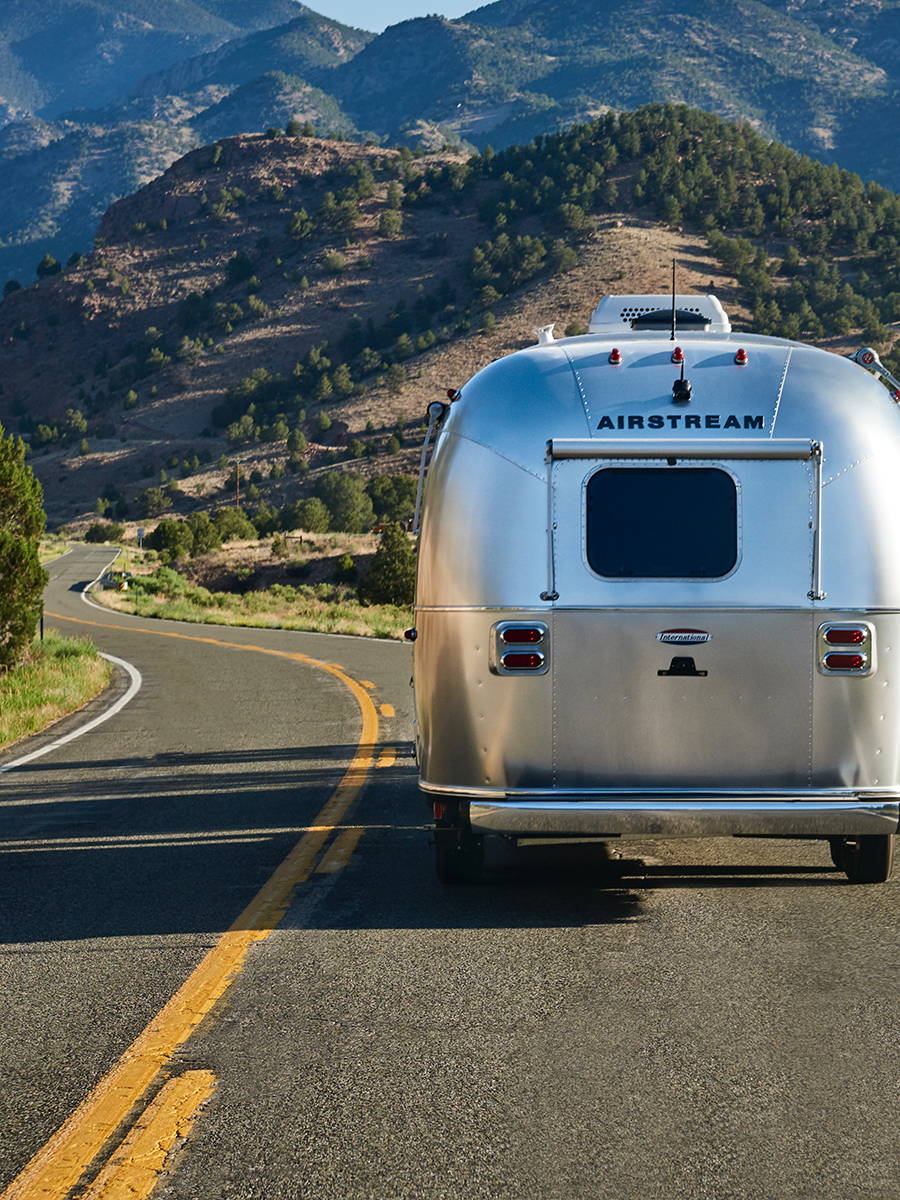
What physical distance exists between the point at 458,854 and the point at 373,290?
157918mm

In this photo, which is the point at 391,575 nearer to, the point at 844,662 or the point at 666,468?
the point at 666,468

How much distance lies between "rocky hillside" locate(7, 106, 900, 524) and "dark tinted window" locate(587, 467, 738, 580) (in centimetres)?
10790

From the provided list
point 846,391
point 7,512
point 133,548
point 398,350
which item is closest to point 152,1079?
point 846,391

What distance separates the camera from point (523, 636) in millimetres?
6812

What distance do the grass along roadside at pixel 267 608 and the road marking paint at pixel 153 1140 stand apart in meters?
30.3

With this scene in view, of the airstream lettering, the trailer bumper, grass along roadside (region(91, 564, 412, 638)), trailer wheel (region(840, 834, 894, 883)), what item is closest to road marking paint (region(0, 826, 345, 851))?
the trailer bumper

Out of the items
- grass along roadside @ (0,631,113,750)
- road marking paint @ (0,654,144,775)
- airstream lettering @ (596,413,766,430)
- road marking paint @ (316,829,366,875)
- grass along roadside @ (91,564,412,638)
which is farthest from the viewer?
grass along roadside @ (91,564,412,638)

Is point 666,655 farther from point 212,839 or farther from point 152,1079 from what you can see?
point 212,839

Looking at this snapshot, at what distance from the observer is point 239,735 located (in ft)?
49.1

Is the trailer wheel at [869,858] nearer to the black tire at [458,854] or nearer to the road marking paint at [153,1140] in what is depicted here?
the black tire at [458,854]

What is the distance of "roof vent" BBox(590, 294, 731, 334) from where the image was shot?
875 centimetres

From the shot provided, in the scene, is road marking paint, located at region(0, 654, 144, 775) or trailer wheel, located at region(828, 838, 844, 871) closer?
trailer wheel, located at region(828, 838, 844, 871)

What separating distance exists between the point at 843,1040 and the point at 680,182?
15409 centimetres

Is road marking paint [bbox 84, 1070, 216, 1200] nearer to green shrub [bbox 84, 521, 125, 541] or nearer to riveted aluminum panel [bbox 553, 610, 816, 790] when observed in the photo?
riveted aluminum panel [bbox 553, 610, 816, 790]
